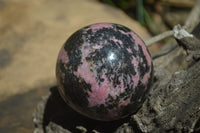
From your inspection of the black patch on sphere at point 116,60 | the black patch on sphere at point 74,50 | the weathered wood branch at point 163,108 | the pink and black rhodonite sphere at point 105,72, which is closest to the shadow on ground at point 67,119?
the weathered wood branch at point 163,108

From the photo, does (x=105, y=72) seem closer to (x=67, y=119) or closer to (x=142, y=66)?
(x=142, y=66)

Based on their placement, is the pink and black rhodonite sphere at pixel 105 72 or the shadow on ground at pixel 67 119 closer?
the pink and black rhodonite sphere at pixel 105 72

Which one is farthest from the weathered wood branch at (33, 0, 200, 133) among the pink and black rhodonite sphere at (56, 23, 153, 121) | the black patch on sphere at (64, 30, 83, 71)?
the black patch on sphere at (64, 30, 83, 71)

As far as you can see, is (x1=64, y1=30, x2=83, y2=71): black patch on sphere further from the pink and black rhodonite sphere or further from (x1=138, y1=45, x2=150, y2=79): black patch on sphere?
(x1=138, y1=45, x2=150, y2=79): black patch on sphere

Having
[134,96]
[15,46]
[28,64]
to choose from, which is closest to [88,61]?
[134,96]

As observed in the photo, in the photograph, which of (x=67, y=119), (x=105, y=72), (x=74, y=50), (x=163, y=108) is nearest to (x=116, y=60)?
(x=105, y=72)

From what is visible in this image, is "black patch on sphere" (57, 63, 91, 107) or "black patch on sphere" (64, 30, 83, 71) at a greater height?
"black patch on sphere" (64, 30, 83, 71)

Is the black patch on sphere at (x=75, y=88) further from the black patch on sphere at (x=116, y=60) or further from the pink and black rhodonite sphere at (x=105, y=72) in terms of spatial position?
the black patch on sphere at (x=116, y=60)

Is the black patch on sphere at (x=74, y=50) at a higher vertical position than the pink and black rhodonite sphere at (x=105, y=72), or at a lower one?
higher

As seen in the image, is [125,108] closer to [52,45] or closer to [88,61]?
[88,61]
